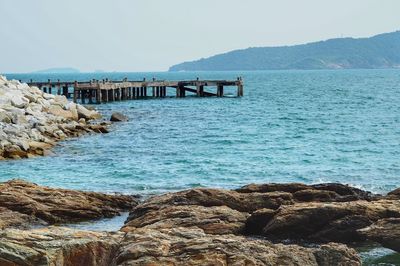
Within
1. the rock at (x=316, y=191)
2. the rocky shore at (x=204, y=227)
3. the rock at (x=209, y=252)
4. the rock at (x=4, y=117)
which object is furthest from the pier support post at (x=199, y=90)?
the rock at (x=209, y=252)

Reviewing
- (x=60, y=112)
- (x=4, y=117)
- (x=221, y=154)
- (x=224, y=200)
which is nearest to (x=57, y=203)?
(x=224, y=200)

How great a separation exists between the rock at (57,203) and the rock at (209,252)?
664 centimetres

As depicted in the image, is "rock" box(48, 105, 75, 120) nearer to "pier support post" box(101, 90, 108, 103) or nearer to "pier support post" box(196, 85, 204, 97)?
"pier support post" box(101, 90, 108, 103)

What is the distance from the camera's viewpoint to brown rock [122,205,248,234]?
13.5m

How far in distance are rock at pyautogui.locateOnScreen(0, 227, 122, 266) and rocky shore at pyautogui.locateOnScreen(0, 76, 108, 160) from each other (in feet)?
66.5

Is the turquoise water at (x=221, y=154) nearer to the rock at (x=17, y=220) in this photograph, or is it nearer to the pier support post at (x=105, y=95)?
the rock at (x=17, y=220)

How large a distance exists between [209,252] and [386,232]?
541cm

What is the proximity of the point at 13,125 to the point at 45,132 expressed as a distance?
2501 mm

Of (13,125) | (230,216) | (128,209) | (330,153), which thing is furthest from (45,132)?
(230,216)

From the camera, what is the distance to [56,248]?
30.3 feet

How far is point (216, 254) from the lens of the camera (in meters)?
9.20

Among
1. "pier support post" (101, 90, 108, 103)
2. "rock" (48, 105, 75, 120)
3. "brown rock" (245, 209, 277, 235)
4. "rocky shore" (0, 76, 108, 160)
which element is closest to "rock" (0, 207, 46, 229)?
"brown rock" (245, 209, 277, 235)

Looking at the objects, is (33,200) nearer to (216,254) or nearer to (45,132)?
(216,254)

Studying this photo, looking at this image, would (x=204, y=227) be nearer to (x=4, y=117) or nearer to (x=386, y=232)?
(x=386, y=232)
